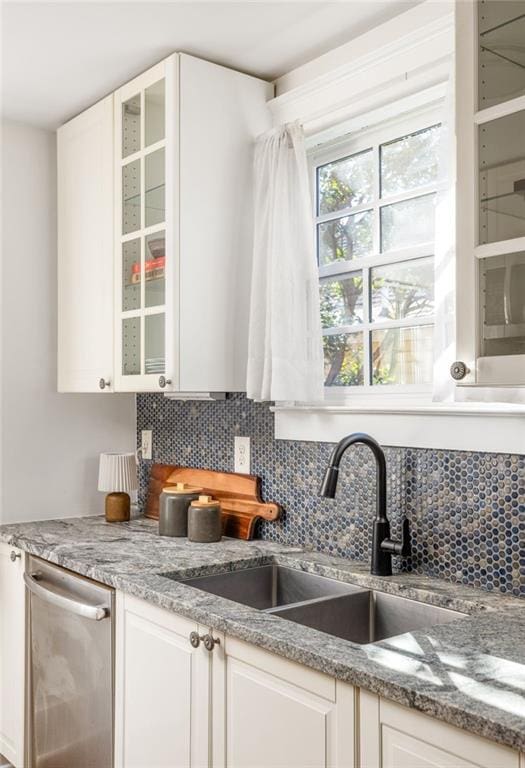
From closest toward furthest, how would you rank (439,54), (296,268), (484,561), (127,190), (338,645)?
(338,645) < (484,561) < (439,54) < (296,268) < (127,190)

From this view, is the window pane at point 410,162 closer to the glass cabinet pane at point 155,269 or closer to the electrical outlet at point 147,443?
the glass cabinet pane at point 155,269

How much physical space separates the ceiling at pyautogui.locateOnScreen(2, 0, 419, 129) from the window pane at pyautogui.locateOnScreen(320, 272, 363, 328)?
0.74 m

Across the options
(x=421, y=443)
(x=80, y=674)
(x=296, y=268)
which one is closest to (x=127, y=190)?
(x=296, y=268)

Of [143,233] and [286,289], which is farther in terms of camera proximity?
[143,233]

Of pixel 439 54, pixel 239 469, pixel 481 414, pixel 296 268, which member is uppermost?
pixel 439 54

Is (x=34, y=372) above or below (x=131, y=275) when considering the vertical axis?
below

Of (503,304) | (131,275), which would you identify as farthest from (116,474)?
(503,304)

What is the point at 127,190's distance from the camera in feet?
8.34

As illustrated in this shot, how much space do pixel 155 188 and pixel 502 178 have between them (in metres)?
1.33

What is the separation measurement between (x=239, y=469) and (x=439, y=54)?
1.47 m

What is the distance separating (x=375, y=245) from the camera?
2277mm

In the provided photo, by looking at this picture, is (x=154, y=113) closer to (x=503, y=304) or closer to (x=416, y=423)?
(x=416, y=423)

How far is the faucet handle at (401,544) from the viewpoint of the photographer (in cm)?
188

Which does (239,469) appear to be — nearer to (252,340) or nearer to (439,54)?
(252,340)
